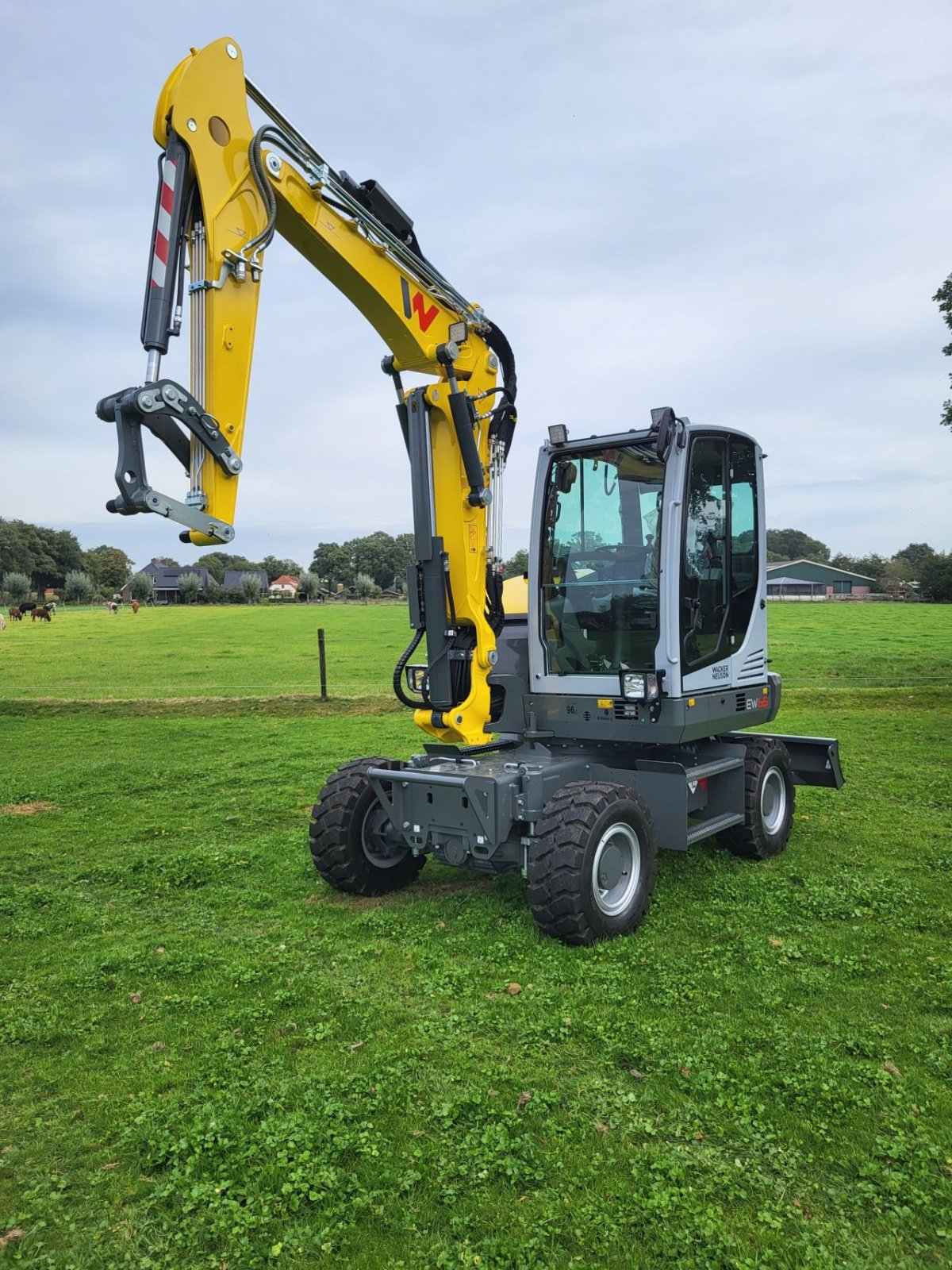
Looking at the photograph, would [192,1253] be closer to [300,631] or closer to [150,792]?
[150,792]

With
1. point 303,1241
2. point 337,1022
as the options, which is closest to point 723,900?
point 337,1022

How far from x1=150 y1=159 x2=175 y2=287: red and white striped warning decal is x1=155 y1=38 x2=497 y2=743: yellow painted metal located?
158 mm

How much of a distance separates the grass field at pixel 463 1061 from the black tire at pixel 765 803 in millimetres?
211

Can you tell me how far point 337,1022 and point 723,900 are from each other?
3.12m

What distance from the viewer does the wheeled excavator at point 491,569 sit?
5262 millimetres

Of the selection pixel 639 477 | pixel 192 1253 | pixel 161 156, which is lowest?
pixel 192 1253

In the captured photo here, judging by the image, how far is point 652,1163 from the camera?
3537 mm

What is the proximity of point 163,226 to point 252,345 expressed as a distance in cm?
79

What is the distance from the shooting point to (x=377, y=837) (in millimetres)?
6836

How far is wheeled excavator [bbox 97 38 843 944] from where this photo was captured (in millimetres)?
5262

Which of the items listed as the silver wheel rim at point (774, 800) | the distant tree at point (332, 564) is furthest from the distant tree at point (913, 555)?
the silver wheel rim at point (774, 800)

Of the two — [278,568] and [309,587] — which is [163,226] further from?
[278,568]

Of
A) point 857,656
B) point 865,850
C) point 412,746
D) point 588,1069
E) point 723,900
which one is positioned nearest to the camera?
point 588,1069

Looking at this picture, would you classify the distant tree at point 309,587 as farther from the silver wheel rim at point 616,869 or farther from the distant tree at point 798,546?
the silver wheel rim at point 616,869
